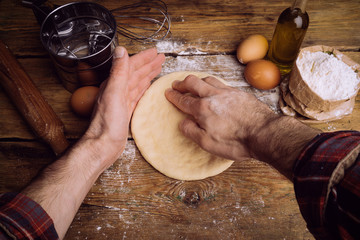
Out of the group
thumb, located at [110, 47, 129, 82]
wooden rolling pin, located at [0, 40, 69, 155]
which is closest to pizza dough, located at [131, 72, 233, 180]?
thumb, located at [110, 47, 129, 82]

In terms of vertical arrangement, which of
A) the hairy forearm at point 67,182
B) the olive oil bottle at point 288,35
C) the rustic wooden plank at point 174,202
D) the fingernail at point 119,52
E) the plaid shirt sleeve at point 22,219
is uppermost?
the olive oil bottle at point 288,35

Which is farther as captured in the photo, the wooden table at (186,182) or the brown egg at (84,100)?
the brown egg at (84,100)

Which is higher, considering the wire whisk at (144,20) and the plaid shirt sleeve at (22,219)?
the wire whisk at (144,20)

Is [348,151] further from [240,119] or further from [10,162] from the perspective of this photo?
[10,162]

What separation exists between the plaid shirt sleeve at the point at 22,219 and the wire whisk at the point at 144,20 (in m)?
0.86

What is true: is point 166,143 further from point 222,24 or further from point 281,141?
point 222,24

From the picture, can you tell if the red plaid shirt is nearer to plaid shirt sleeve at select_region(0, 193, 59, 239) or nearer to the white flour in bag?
plaid shirt sleeve at select_region(0, 193, 59, 239)

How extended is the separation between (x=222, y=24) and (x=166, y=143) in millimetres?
682

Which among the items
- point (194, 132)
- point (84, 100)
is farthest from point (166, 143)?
point (84, 100)

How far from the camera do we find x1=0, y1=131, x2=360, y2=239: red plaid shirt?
50 cm

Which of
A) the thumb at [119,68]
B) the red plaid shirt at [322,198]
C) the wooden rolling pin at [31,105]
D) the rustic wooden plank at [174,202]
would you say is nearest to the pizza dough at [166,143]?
the rustic wooden plank at [174,202]

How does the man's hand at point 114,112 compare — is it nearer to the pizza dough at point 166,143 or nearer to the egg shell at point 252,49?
the pizza dough at point 166,143

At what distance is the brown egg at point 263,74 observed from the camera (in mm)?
1027

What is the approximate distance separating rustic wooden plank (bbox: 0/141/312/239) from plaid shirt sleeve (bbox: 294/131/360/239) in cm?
35
